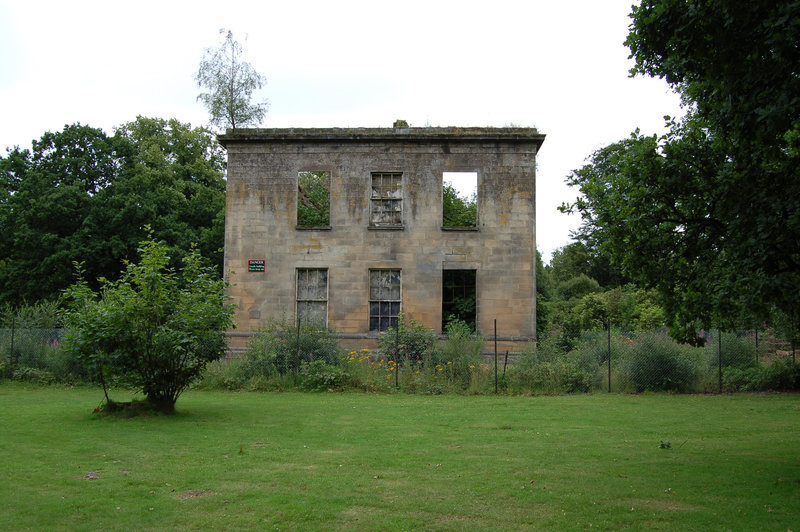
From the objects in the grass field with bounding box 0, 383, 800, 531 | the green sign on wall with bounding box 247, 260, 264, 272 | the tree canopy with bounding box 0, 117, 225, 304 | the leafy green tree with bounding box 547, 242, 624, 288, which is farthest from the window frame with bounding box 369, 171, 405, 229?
the leafy green tree with bounding box 547, 242, 624, 288

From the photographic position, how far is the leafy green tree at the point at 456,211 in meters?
24.9

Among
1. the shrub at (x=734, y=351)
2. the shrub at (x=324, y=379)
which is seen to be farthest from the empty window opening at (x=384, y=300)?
the shrub at (x=734, y=351)

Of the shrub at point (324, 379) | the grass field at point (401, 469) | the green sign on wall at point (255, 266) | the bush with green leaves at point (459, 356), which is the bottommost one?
the grass field at point (401, 469)

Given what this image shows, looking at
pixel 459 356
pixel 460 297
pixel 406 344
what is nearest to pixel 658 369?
pixel 459 356

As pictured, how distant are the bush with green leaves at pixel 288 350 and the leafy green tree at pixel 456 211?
6501 millimetres

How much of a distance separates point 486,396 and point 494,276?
5.59 m

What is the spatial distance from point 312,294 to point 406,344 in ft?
14.5

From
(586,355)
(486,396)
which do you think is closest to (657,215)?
(486,396)

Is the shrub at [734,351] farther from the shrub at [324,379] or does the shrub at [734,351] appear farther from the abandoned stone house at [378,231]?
the shrub at [324,379]

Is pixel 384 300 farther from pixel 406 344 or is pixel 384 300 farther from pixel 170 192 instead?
pixel 170 192

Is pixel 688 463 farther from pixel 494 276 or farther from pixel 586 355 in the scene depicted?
pixel 494 276

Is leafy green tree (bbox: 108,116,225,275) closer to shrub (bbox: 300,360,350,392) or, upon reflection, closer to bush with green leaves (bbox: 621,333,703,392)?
shrub (bbox: 300,360,350,392)

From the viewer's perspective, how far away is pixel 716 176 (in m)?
9.02

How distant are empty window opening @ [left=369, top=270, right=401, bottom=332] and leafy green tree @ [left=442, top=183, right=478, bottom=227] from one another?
9.34 ft
